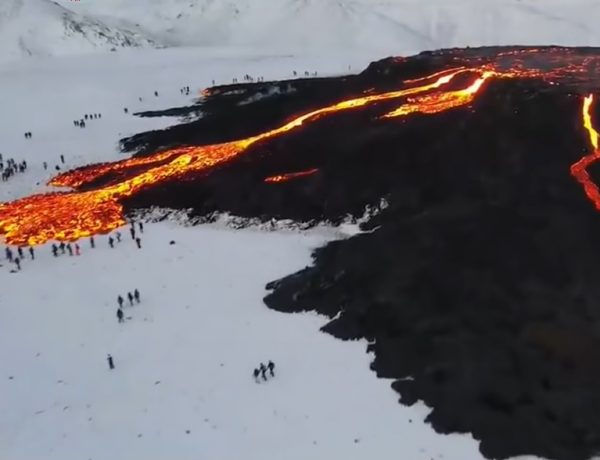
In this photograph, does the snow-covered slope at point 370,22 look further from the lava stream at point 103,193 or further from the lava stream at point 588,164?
the lava stream at point 588,164

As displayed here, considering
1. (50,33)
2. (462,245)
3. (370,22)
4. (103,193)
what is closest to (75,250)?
(103,193)

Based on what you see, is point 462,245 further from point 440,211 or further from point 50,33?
point 50,33

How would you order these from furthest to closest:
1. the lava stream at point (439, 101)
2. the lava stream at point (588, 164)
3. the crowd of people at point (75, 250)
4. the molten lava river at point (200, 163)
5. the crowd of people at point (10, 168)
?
the crowd of people at point (10, 168), the lava stream at point (439, 101), the molten lava river at point (200, 163), the lava stream at point (588, 164), the crowd of people at point (75, 250)

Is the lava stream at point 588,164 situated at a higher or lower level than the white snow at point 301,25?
lower

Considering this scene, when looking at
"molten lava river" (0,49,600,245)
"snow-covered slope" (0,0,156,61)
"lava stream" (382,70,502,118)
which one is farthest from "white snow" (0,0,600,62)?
"lava stream" (382,70,502,118)

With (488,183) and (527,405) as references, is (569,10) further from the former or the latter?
(527,405)

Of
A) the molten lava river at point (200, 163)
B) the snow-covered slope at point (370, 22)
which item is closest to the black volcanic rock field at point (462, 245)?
the molten lava river at point (200, 163)
